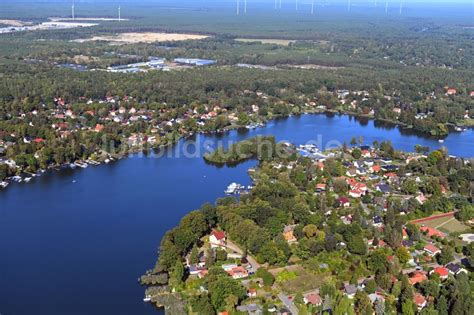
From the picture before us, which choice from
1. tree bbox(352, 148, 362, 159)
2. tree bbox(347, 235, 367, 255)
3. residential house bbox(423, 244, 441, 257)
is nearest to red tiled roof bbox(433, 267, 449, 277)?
residential house bbox(423, 244, 441, 257)

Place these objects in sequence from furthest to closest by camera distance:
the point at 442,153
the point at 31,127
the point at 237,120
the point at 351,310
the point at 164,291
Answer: the point at 237,120 < the point at 31,127 < the point at 442,153 < the point at 164,291 < the point at 351,310

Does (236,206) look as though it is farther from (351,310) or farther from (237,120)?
(237,120)

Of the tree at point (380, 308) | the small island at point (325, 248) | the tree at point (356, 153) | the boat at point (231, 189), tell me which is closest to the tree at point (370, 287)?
the small island at point (325, 248)

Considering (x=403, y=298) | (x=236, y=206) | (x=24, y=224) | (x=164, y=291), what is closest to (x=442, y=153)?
(x=236, y=206)

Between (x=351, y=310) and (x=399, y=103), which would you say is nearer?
(x=351, y=310)

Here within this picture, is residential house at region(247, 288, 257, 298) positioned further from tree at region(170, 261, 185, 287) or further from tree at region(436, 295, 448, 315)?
tree at region(436, 295, 448, 315)

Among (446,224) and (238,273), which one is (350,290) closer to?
(238,273)

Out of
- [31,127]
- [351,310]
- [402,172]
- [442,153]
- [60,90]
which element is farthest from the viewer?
[60,90]
